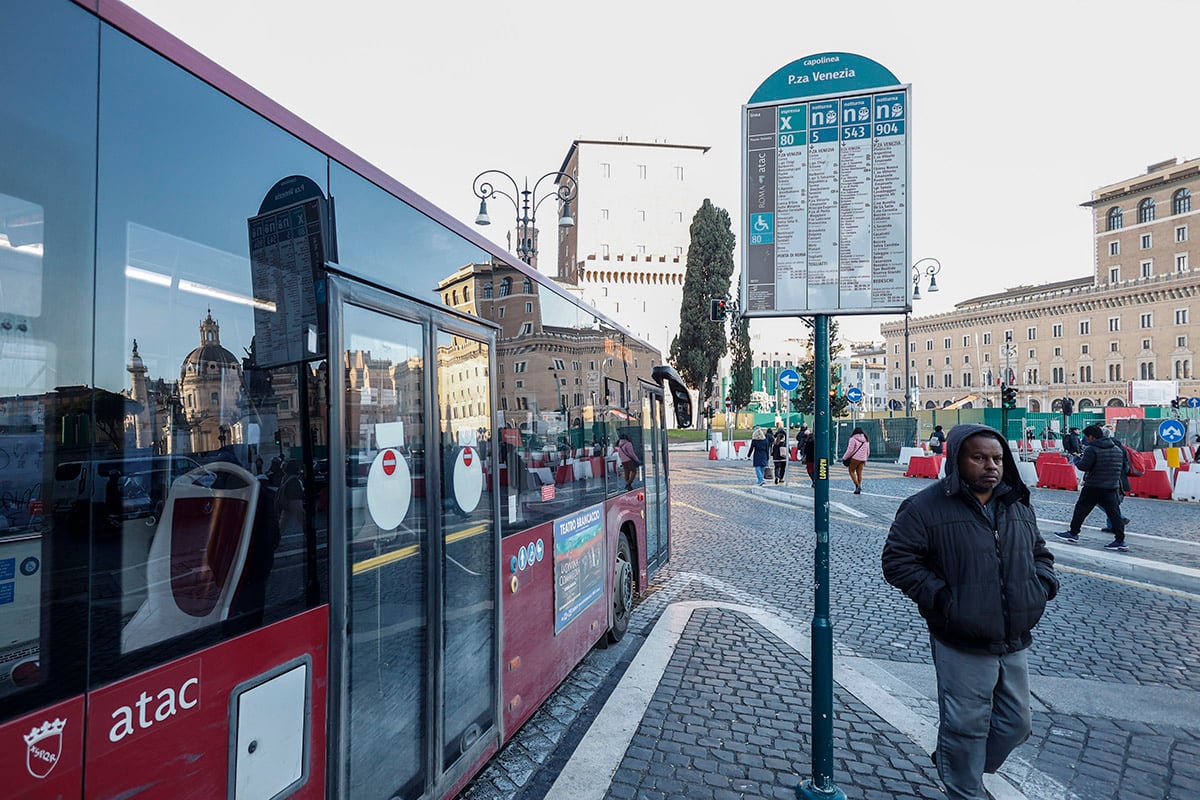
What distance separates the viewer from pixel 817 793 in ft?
11.5

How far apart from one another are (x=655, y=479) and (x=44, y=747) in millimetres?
7183

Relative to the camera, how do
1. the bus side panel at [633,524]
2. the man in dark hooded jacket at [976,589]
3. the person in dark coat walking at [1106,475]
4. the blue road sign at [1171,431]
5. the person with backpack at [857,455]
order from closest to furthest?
1. the man in dark hooded jacket at [976,589]
2. the bus side panel at [633,524]
3. the person in dark coat walking at [1106,475]
4. the blue road sign at [1171,431]
5. the person with backpack at [857,455]

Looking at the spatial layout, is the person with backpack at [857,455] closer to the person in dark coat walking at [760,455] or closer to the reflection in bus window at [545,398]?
the person in dark coat walking at [760,455]

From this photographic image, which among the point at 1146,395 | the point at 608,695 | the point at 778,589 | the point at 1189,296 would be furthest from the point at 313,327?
the point at 1189,296

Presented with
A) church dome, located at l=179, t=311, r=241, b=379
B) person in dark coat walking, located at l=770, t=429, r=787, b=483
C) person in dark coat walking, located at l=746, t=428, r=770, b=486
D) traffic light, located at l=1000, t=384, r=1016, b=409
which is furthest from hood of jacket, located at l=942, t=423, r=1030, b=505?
traffic light, located at l=1000, t=384, r=1016, b=409

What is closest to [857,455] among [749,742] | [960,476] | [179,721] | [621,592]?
[621,592]

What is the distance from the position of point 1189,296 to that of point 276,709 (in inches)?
3959

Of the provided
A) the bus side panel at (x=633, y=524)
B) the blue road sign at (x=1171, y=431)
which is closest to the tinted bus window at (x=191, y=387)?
the bus side panel at (x=633, y=524)

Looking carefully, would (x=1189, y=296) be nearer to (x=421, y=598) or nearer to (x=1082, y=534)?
(x=1082, y=534)

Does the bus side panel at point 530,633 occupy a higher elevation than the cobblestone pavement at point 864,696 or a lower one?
higher

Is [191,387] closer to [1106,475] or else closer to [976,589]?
[976,589]

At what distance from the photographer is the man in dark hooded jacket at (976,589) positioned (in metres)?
3.06

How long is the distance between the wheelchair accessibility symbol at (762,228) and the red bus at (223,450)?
1.53 m

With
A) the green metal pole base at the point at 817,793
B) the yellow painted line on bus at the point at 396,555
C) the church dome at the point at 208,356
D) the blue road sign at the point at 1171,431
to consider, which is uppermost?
the church dome at the point at 208,356
